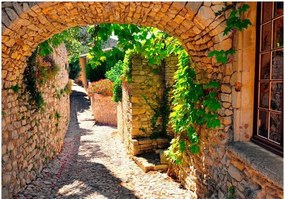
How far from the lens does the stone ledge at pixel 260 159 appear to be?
2248 mm

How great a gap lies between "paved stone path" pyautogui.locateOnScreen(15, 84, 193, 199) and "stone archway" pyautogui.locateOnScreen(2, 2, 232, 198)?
0.96 metres

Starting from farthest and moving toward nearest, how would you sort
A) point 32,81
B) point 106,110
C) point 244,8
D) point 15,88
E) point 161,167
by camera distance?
point 106,110, point 161,167, point 32,81, point 15,88, point 244,8

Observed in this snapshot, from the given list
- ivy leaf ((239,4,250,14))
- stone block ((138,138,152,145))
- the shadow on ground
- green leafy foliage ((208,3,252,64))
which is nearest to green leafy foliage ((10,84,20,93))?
the shadow on ground

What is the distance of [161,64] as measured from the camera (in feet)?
23.7

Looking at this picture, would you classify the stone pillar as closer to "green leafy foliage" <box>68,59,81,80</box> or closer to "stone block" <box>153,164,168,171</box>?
"green leafy foliage" <box>68,59,81,80</box>

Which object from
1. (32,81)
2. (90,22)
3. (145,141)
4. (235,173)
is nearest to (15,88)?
(32,81)

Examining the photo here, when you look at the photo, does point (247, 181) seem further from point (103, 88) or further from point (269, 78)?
point (103, 88)

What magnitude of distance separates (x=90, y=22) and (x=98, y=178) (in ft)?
11.3

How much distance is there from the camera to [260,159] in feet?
8.35

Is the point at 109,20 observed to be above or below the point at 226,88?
above

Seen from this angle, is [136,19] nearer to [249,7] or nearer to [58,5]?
[58,5]

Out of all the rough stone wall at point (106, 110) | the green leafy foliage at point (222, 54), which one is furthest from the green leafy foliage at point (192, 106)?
the rough stone wall at point (106, 110)

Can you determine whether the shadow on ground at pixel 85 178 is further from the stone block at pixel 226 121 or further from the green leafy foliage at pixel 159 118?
the stone block at pixel 226 121

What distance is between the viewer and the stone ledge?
88.5 inches
